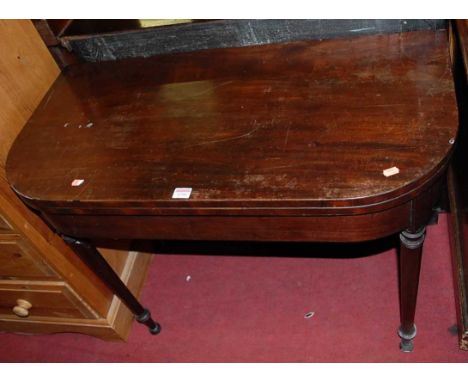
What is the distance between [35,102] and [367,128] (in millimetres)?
854

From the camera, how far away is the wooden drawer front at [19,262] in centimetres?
117

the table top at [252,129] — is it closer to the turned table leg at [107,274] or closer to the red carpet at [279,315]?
the turned table leg at [107,274]

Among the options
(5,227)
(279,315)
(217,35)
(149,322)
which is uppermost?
(217,35)

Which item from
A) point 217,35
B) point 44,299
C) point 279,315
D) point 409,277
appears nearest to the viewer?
point 409,277

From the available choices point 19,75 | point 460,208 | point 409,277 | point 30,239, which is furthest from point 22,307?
point 460,208

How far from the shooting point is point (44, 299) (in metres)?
1.35

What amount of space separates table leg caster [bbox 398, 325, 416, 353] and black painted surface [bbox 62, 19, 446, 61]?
781mm

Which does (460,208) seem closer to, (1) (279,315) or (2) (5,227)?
(1) (279,315)

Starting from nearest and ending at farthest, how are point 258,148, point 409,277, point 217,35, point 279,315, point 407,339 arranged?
1. point 258,148
2. point 409,277
3. point 217,35
4. point 407,339
5. point 279,315

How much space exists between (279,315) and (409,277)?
0.56 metres

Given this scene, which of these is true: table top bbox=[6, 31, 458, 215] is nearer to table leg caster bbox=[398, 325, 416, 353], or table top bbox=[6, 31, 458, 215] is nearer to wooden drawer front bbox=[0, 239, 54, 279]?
wooden drawer front bbox=[0, 239, 54, 279]

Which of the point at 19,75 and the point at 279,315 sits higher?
the point at 19,75

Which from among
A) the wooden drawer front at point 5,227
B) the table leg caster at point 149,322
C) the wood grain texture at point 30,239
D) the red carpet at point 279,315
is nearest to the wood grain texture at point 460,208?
the red carpet at point 279,315
